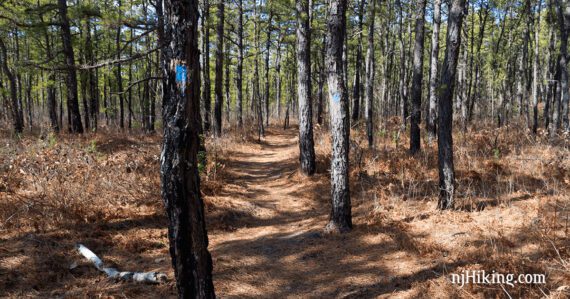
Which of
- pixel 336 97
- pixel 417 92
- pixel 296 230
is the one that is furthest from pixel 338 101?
pixel 417 92

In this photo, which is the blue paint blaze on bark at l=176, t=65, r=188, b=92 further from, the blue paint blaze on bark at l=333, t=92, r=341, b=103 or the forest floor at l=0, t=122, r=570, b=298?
the blue paint blaze on bark at l=333, t=92, r=341, b=103

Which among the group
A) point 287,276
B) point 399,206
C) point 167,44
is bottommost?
point 287,276

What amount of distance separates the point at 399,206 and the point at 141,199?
5.15 meters

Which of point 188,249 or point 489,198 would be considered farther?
point 489,198

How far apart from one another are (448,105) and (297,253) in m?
3.85

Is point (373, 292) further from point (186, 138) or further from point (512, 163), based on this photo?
point (512, 163)

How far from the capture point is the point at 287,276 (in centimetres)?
493

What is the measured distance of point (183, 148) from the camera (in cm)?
302

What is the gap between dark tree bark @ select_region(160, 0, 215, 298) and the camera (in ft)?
9.82

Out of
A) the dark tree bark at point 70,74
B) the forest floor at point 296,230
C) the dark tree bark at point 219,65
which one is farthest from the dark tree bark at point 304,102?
the dark tree bark at point 70,74

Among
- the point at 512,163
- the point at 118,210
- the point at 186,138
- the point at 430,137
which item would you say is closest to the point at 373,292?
the point at 186,138

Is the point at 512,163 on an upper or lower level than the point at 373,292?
upper

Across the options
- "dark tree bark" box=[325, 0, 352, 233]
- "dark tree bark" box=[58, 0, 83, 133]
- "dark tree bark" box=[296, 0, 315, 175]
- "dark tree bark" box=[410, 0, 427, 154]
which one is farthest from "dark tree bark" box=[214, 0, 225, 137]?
"dark tree bark" box=[325, 0, 352, 233]

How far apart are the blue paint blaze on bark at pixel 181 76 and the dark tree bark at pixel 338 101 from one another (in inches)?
126
